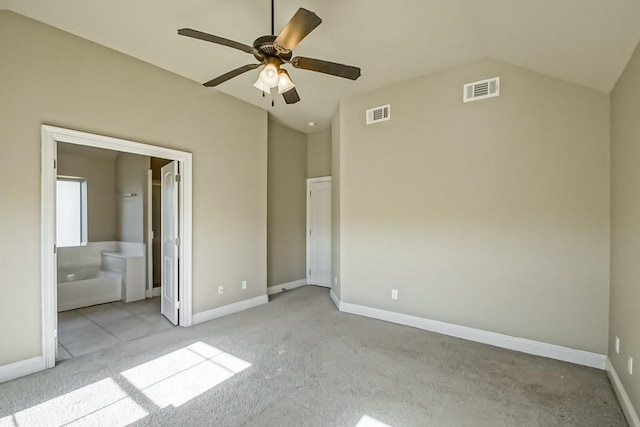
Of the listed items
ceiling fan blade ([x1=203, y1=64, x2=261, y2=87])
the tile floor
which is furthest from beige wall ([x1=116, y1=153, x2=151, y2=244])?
ceiling fan blade ([x1=203, y1=64, x2=261, y2=87])

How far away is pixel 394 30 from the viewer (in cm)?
267

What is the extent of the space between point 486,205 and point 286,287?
3649mm

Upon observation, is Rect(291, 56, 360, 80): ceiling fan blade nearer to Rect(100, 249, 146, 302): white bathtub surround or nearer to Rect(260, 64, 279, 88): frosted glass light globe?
Rect(260, 64, 279, 88): frosted glass light globe

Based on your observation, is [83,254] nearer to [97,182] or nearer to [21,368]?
[97,182]

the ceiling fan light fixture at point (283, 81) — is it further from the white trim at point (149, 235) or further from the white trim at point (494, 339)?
the white trim at point (149, 235)

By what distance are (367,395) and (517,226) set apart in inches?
87.1

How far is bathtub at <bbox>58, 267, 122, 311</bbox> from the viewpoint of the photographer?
4324 millimetres

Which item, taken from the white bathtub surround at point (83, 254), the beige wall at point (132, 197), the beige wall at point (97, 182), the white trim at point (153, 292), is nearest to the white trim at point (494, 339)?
the white trim at point (153, 292)

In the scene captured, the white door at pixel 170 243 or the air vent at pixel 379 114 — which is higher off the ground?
the air vent at pixel 379 114

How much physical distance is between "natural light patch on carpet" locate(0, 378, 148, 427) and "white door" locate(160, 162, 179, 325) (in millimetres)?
1473

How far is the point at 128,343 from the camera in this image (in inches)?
126

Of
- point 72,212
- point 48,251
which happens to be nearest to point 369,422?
→ point 48,251

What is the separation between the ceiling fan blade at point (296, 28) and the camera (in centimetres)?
165

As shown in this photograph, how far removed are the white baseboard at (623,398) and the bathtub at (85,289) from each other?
238 inches
